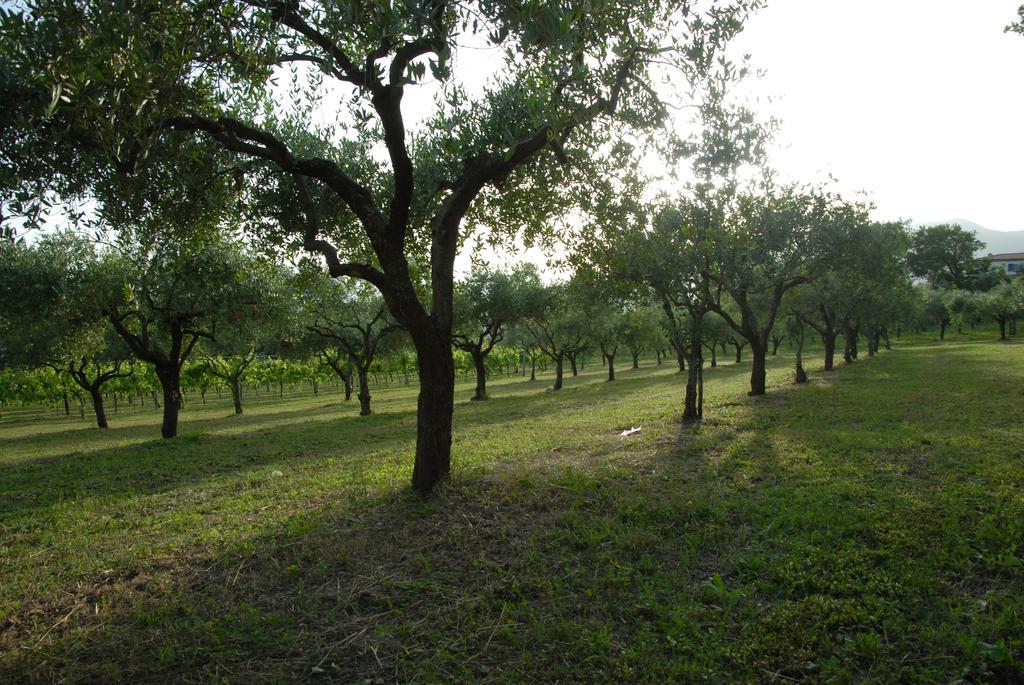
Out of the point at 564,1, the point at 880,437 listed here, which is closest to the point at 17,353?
the point at 564,1

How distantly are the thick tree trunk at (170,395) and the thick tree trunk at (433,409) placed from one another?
17012 mm

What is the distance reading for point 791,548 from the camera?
21.7 feet

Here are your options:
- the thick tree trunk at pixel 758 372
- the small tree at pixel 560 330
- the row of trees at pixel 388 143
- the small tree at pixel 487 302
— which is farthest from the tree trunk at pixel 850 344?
the row of trees at pixel 388 143

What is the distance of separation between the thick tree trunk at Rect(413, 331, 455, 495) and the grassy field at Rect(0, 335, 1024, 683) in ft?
1.36

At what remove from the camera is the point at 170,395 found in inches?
877

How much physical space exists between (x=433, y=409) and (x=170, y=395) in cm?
1807

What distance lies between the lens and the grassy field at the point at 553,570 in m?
4.80

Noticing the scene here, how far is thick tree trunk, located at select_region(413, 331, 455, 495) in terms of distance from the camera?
8.94 metres

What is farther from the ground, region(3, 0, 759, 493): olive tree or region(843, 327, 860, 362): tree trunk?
region(3, 0, 759, 493): olive tree

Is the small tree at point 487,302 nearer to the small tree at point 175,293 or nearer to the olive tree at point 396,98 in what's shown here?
the small tree at point 175,293

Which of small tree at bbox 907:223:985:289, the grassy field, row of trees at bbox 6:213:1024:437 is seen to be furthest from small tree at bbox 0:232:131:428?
small tree at bbox 907:223:985:289

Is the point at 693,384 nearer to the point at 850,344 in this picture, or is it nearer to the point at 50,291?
the point at 50,291

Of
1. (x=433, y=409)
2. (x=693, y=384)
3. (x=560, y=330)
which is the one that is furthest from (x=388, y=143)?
(x=560, y=330)

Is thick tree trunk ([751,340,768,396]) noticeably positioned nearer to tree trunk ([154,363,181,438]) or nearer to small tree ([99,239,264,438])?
small tree ([99,239,264,438])
